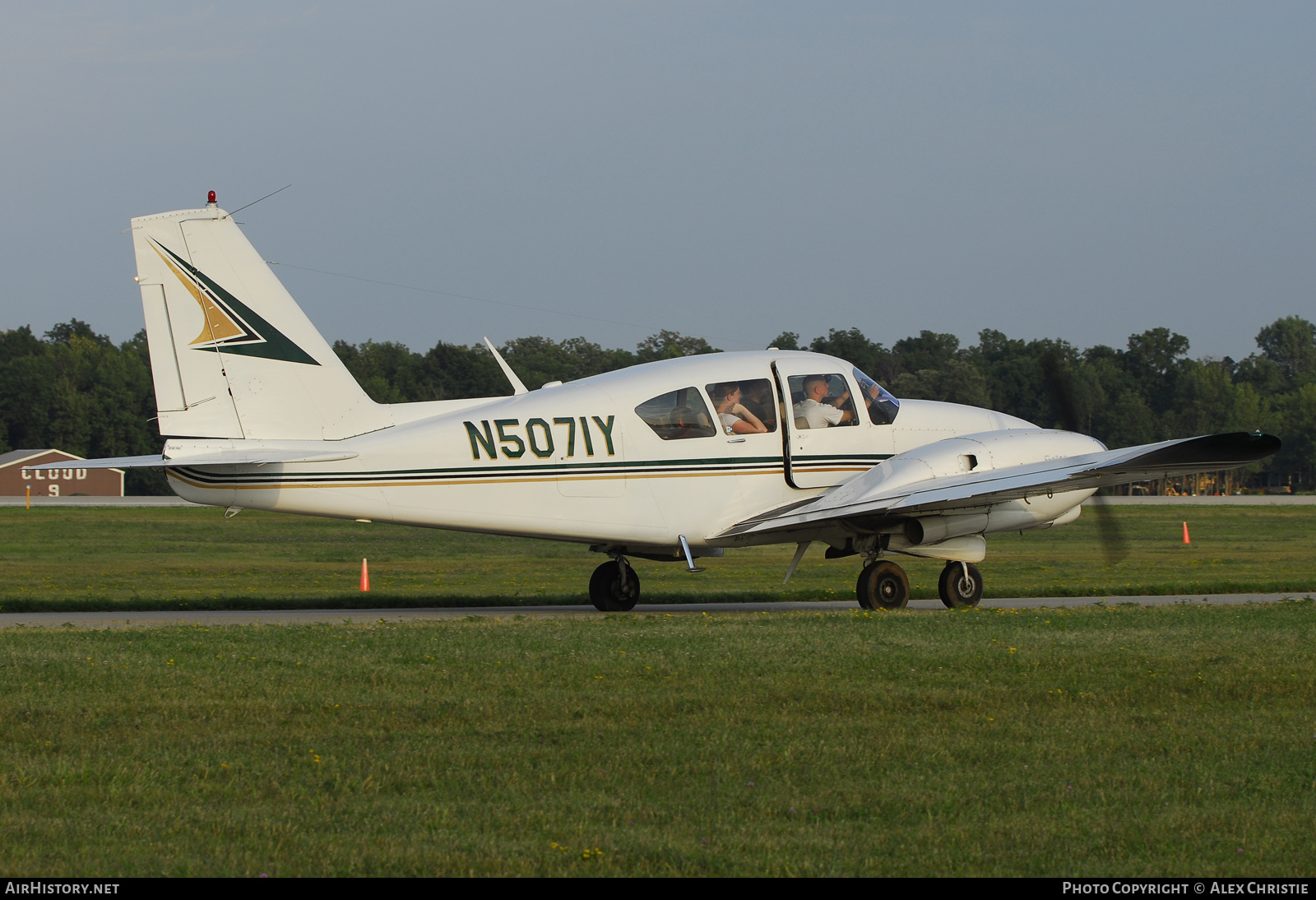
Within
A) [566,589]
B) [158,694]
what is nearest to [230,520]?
[566,589]

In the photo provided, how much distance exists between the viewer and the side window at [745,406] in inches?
621

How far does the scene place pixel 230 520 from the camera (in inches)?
1986

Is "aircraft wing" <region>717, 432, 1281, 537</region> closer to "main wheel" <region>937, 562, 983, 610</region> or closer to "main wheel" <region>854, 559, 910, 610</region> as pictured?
"main wheel" <region>854, 559, 910, 610</region>

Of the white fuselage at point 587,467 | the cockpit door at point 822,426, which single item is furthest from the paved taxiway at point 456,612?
the cockpit door at point 822,426

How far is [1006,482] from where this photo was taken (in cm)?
1516

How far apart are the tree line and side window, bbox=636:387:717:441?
167ft

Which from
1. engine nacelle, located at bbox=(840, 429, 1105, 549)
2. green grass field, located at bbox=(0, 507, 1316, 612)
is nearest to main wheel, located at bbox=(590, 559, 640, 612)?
green grass field, located at bbox=(0, 507, 1316, 612)

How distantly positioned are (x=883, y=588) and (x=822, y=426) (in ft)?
7.51

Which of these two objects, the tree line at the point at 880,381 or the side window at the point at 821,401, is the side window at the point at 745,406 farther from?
the tree line at the point at 880,381

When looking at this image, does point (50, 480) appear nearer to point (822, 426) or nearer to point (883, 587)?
point (822, 426)

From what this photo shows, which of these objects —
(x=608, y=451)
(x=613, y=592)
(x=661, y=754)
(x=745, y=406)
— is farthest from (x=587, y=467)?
(x=661, y=754)

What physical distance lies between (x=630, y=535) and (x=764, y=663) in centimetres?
503

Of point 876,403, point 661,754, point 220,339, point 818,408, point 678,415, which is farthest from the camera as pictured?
point 876,403

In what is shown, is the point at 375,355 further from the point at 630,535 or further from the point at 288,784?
the point at 288,784
